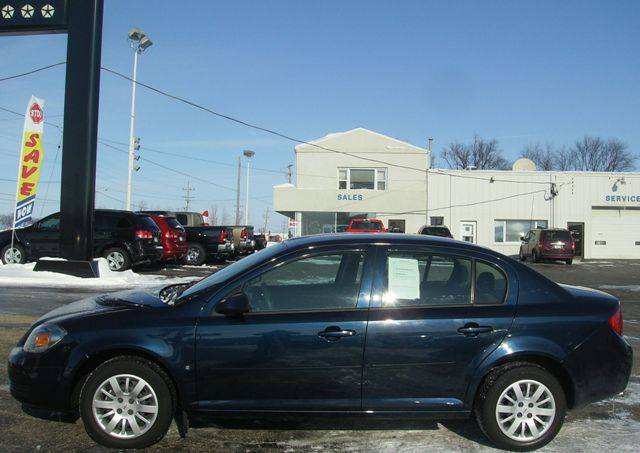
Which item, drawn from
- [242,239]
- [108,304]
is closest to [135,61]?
[242,239]

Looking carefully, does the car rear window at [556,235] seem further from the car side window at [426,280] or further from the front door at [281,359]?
the front door at [281,359]

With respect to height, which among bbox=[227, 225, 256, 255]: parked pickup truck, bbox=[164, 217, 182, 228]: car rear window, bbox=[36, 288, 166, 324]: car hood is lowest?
bbox=[36, 288, 166, 324]: car hood

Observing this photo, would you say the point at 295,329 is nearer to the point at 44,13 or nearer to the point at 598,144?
the point at 44,13

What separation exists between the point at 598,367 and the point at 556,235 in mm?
25153

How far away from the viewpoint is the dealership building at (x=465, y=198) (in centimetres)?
3422

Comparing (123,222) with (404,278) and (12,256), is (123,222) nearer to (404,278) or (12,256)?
(12,256)

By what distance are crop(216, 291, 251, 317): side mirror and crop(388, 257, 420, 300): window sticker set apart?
1.05m

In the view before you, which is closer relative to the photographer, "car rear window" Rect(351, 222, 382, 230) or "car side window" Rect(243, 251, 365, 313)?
"car side window" Rect(243, 251, 365, 313)

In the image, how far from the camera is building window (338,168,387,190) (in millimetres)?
35156

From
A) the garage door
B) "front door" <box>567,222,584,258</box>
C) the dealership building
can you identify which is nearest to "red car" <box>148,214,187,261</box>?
the dealership building

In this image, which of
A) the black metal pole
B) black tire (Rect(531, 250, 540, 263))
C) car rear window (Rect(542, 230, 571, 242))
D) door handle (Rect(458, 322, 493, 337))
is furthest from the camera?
black tire (Rect(531, 250, 540, 263))

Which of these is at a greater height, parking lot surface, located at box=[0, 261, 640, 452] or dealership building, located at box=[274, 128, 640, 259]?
dealership building, located at box=[274, 128, 640, 259]

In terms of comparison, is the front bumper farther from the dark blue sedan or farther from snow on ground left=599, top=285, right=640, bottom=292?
snow on ground left=599, top=285, right=640, bottom=292

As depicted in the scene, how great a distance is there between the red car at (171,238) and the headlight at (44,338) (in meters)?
12.9
